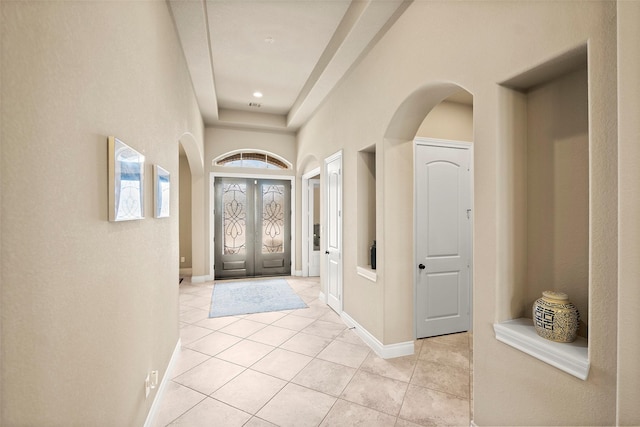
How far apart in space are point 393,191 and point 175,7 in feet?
8.30

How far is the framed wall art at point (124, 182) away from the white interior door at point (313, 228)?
16.9 feet

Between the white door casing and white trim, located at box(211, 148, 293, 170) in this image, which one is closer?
the white door casing

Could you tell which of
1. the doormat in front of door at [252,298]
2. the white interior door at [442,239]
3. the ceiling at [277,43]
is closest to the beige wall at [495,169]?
the ceiling at [277,43]

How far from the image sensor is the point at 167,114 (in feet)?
8.08

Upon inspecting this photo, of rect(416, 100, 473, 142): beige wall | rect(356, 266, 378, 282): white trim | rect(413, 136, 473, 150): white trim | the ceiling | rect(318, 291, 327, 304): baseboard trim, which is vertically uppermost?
the ceiling

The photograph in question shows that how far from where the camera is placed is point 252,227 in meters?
6.59

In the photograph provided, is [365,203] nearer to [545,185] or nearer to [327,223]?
[327,223]

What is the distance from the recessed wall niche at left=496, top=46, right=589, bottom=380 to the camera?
1482 millimetres

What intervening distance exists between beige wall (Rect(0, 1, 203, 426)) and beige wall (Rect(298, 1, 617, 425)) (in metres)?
1.96

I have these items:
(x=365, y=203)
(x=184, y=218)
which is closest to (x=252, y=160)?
(x=184, y=218)

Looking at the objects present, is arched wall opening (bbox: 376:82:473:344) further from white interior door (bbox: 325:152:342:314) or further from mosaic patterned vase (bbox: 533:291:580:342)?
mosaic patterned vase (bbox: 533:291:580:342)

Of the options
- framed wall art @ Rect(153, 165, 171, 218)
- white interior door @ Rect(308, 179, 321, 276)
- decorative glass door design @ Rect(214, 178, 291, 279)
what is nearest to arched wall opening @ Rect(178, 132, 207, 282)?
decorative glass door design @ Rect(214, 178, 291, 279)

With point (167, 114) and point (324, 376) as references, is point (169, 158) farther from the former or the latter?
point (324, 376)

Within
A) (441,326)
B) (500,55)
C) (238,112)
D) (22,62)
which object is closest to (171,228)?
(22,62)
